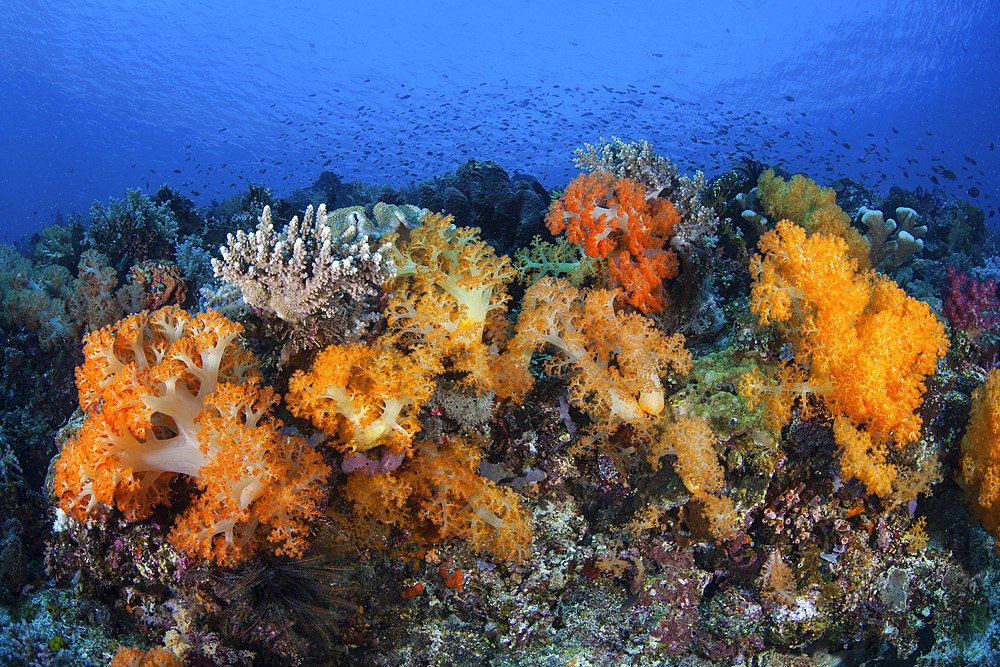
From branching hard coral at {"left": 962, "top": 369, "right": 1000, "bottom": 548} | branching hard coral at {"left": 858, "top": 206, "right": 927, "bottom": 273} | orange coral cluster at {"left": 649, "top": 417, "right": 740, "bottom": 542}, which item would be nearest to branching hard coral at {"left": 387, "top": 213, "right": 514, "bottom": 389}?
orange coral cluster at {"left": 649, "top": 417, "right": 740, "bottom": 542}

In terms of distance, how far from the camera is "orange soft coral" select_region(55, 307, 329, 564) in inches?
121

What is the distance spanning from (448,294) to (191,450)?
2.29m

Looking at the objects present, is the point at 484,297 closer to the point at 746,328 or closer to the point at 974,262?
the point at 746,328

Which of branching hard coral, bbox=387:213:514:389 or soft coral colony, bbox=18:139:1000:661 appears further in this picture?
branching hard coral, bbox=387:213:514:389

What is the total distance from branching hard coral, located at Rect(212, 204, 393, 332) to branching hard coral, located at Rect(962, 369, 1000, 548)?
5166 mm

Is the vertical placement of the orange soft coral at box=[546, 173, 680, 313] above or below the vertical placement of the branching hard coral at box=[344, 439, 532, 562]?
above

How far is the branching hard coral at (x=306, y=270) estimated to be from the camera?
144 inches

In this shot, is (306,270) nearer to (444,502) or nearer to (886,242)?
(444,502)

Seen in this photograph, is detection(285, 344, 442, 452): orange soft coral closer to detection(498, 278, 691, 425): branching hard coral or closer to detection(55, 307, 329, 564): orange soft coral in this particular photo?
detection(55, 307, 329, 564): orange soft coral

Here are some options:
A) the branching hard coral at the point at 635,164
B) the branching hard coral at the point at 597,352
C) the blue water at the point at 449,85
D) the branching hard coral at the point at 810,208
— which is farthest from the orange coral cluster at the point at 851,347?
the blue water at the point at 449,85

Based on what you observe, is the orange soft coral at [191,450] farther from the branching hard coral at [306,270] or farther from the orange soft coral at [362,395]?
the branching hard coral at [306,270]

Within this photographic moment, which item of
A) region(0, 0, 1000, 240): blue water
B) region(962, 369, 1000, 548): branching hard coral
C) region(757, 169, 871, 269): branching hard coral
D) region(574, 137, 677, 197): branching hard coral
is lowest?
region(962, 369, 1000, 548): branching hard coral

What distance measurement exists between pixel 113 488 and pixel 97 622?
1.43 meters

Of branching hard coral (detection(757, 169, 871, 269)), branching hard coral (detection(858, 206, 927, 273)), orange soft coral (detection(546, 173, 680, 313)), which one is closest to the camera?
orange soft coral (detection(546, 173, 680, 313))
